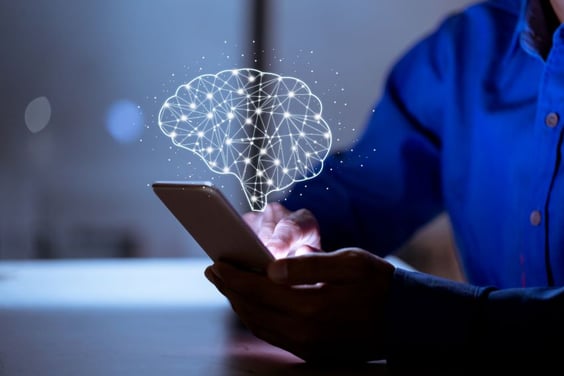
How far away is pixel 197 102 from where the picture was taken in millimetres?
975

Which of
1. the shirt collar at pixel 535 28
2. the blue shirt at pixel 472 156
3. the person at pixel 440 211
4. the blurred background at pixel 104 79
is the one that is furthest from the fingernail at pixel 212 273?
the shirt collar at pixel 535 28

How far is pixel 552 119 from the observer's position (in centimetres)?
112

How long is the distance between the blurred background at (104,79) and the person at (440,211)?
0.20 meters

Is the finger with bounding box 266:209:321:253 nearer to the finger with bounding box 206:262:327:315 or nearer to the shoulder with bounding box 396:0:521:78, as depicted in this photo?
the finger with bounding box 206:262:327:315

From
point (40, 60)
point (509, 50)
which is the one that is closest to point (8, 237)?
point (40, 60)

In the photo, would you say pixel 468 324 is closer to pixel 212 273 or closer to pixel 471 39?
pixel 212 273

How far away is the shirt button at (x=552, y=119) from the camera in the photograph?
1118 millimetres

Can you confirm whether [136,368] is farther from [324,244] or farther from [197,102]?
[324,244]

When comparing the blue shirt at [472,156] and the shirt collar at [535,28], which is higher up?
the shirt collar at [535,28]

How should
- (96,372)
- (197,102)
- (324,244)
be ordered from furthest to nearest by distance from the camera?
(324,244) < (197,102) < (96,372)

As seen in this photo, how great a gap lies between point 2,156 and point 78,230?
0.45m

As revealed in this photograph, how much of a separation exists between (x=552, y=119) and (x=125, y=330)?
66 cm

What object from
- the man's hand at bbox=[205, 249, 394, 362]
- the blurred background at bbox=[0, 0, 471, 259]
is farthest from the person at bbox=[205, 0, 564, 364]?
the blurred background at bbox=[0, 0, 471, 259]

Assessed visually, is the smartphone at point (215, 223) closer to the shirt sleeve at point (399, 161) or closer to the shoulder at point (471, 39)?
the shirt sleeve at point (399, 161)
